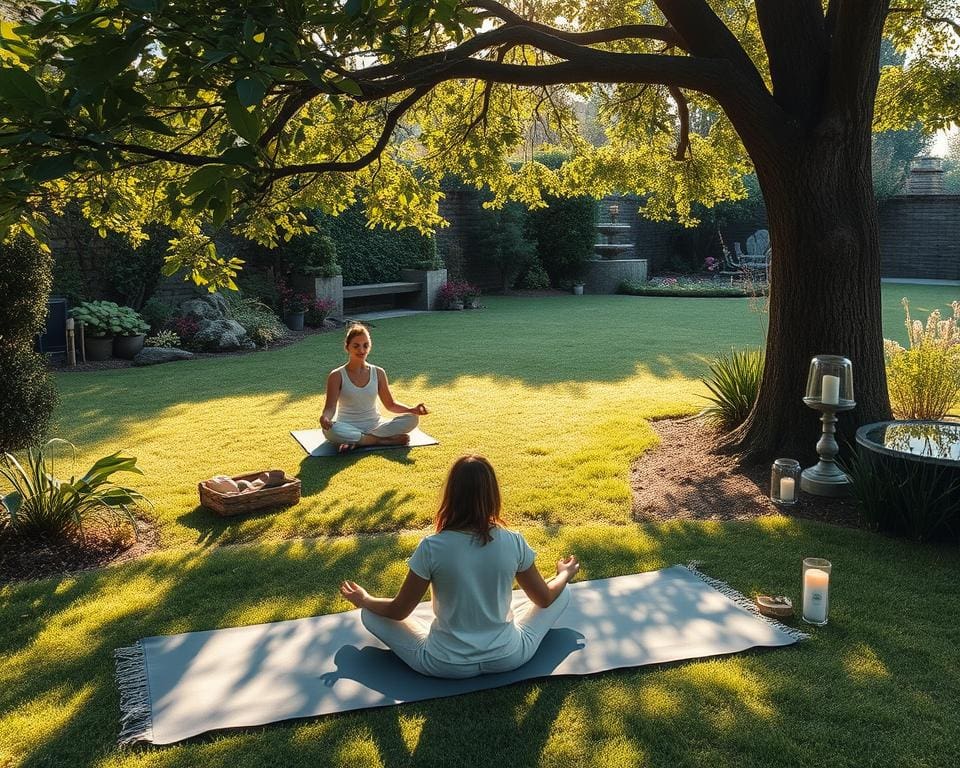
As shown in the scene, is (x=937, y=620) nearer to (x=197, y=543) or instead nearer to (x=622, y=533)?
(x=622, y=533)

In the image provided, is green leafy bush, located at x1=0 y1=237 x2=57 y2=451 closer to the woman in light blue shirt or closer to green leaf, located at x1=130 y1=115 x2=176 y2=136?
the woman in light blue shirt

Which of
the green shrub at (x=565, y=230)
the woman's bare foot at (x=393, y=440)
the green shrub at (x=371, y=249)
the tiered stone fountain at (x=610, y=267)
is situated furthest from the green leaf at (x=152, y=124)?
the tiered stone fountain at (x=610, y=267)

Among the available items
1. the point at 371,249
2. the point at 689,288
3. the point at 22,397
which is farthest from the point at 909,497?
the point at 689,288

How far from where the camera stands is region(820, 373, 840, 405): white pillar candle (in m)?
5.64

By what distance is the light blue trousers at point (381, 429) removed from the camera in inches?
285

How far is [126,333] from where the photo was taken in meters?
12.1

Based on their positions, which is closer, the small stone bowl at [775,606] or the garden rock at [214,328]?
the small stone bowl at [775,606]

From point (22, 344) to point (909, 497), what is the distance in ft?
18.6

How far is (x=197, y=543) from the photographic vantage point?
5230mm

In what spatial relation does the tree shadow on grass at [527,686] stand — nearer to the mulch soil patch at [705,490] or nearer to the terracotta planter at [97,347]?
the mulch soil patch at [705,490]

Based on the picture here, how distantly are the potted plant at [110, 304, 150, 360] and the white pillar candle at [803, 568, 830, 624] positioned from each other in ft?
34.6

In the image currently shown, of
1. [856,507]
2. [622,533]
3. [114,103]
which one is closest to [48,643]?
[114,103]

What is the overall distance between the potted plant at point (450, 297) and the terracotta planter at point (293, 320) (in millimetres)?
4101

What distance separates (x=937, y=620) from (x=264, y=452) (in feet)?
17.0
